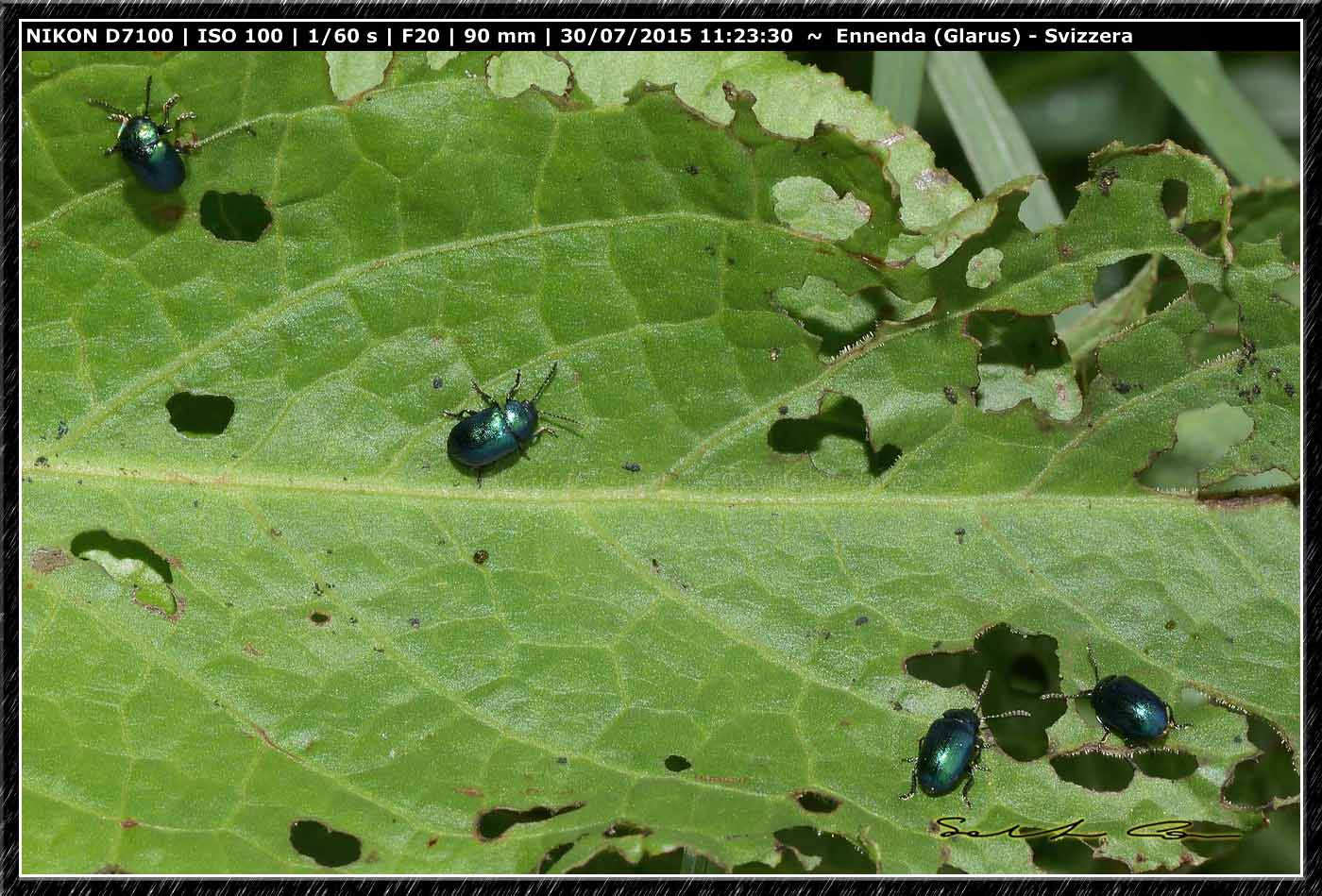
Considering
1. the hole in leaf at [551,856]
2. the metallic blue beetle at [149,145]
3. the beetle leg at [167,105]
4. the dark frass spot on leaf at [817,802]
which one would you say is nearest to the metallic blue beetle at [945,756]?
the dark frass spot on leaf at [817,802]

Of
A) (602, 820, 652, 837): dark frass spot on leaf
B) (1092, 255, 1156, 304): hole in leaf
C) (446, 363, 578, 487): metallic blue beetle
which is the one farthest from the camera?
(1092, 255, 1156, 304): hole in leaf

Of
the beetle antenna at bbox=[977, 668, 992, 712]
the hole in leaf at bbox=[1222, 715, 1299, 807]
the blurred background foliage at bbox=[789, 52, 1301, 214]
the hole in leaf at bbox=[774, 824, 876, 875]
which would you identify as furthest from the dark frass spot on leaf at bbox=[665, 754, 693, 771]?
the blurred background foliage at bbox=[789, 52, 1301, 214]

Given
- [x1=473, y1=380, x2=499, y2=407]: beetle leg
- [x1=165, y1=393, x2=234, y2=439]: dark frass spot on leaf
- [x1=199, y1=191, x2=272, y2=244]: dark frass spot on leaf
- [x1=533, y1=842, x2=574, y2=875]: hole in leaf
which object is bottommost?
[x1=533, y1=842, x2=574, y2=875]: hole in leaf

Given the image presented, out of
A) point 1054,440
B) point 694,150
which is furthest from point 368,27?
point 1054,440

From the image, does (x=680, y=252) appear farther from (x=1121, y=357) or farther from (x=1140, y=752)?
(x=1140, y=752)

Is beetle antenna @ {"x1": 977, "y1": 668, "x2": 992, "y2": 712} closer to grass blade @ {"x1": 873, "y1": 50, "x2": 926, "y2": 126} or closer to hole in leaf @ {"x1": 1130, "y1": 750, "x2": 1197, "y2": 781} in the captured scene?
hole in leaf @ {"x1": 1130, "y1": 750, "x2": 1197, "y2": 781}

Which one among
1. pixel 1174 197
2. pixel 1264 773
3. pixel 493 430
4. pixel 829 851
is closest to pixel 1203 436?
pixel 1174 197
